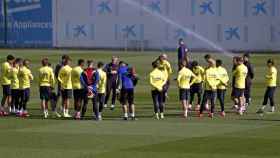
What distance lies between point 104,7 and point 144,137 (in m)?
70.4

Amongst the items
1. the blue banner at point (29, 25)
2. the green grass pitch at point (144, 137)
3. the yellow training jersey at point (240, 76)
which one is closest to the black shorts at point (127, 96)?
the green grass pitch at point (144, 137)

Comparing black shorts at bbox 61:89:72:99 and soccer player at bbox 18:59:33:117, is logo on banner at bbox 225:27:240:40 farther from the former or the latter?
black shorts at bbox 61:89:72:99

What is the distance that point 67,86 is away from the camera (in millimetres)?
30922

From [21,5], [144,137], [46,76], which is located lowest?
[144,137]

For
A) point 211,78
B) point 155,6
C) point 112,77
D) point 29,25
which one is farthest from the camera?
point 29,25

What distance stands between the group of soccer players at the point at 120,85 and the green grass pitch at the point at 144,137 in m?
0.54

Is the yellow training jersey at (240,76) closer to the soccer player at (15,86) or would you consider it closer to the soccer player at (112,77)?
the soccer player at (112,77)

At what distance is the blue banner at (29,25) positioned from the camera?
95750 millimetres

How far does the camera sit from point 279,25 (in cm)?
8938

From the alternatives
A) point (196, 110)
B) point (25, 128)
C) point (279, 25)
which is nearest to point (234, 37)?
point (279, 25)

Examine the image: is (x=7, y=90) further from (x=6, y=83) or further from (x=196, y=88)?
(x=196, y=88)

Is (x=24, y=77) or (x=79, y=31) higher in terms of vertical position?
(x=79, y=31)

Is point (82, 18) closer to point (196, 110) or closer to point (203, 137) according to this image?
point (196, 110)

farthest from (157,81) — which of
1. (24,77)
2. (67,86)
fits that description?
(24,77)
